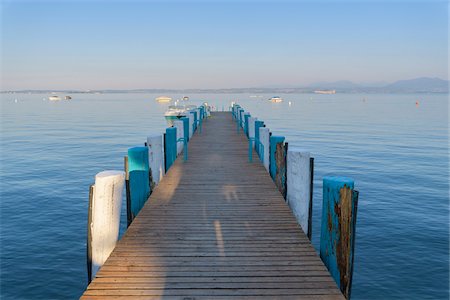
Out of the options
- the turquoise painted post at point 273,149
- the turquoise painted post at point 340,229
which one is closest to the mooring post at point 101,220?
the turquoise painted post at point 340,229

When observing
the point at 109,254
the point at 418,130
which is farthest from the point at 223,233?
the point at 418,130

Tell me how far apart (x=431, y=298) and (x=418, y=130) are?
1944 inches

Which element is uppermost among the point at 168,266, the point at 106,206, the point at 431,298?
the point at 106,206

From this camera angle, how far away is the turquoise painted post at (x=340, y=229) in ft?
18.6

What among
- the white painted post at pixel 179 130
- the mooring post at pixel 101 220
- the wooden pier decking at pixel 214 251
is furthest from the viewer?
the white painted post at pixel 179 130

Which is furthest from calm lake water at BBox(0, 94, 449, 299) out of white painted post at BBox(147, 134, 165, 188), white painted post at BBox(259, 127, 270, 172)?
white painted post at BBox(147, 134, 165, 188)

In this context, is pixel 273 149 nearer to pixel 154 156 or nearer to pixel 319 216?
pixel 154 156

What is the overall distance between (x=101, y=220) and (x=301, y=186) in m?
4.33

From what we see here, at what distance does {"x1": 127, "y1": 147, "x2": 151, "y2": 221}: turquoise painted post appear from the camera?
8.53 metres

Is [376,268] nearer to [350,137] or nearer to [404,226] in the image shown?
[404,226]

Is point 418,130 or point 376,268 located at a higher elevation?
point 418,130

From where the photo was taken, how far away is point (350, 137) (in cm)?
4581

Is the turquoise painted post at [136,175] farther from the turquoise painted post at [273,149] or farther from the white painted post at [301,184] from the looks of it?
the turquoise painted post at [273,149]

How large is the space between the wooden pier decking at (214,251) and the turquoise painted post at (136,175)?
0.82 feet
